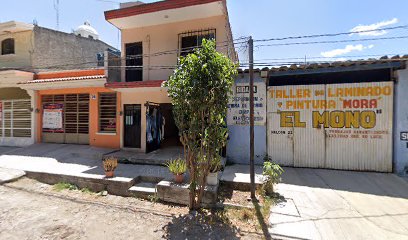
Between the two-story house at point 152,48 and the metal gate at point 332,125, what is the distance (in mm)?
3496

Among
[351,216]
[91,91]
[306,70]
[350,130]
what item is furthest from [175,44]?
[351,216]

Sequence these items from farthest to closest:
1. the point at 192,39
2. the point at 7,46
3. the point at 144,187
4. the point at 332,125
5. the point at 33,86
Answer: the point at 7,46 → the point at 33,86 → the point at 192,39 → the point at 332,125 → the point at 144,187

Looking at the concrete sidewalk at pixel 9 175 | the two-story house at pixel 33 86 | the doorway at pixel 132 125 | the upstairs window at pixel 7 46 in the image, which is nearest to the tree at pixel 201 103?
the doorway at pixel 132 125

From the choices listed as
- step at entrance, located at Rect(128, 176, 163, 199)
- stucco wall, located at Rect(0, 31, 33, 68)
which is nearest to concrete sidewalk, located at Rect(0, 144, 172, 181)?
step at entrance, located at Rect(128, 176, 163, 199)

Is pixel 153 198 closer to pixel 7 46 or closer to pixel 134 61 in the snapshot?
pixel 134 61

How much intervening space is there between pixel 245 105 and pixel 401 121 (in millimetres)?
4926

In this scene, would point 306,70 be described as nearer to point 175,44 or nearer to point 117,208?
point 175,44

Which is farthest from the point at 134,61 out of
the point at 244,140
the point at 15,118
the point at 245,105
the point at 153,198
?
the point at 15,118

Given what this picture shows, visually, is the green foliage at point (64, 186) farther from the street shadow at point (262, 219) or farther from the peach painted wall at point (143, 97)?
the street shadow at point (262, 219)

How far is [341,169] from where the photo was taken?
7.57 m

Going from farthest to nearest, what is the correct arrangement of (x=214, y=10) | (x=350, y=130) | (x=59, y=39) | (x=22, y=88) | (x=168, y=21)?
1. (x=59, y=39)
2. (x=22, y=88)
3. (x=168, y=21)
4. (x=214, y=10)
5. (x=350, y=130)

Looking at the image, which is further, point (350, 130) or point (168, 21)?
point (168, 21)

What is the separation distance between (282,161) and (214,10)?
20.8 feet

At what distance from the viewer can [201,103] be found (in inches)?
181
